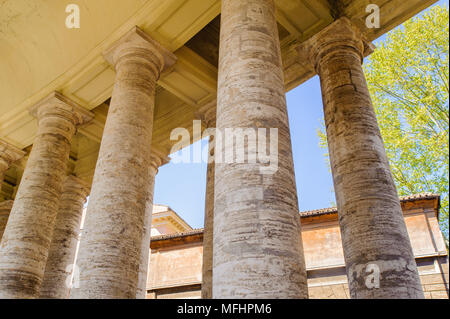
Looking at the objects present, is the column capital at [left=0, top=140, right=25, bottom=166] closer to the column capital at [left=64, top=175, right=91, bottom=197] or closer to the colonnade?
the column capital at [left=64, top=175, right=91, bottom=197]

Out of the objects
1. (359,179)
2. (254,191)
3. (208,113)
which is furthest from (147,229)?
(254,191)

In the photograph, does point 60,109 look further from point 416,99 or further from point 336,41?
point 416,99

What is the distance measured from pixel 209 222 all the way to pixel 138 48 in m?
5.14

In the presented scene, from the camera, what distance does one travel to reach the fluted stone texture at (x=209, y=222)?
11258 mm

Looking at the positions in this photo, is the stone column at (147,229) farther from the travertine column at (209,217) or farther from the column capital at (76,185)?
the column capital at (76,185)

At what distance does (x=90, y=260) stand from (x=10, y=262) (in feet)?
12.1

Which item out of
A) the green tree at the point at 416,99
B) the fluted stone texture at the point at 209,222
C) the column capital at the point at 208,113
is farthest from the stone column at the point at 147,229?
the green tree at the point at 416,99

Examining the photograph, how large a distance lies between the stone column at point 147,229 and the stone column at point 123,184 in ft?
15.9

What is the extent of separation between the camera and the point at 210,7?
11.6 metres

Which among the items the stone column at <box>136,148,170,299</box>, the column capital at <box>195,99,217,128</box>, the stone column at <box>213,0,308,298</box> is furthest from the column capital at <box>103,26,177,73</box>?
the stone column at <box>136,148,170,299</box>

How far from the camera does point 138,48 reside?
11.7m

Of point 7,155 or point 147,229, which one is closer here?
point 147,229
